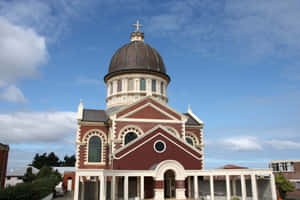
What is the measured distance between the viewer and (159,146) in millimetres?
28734

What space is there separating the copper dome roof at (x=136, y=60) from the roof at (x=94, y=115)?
574 centimetres

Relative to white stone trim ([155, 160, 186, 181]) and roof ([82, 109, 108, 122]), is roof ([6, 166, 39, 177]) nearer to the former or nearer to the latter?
roof ([82, 109, 108, 122])

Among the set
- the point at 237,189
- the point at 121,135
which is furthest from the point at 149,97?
the point at 237,189

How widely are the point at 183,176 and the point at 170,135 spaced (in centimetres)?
450

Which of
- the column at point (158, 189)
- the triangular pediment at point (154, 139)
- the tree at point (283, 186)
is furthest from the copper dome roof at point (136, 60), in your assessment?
the tree at point (283, 186)

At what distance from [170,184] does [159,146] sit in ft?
12.7

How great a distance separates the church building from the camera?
26.3 m

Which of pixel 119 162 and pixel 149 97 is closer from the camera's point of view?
pixel 119 162

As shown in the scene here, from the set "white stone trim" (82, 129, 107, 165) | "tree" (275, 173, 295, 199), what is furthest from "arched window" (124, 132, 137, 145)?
"tree" (275, 173, 295, 199)

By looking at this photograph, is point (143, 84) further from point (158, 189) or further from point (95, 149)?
point (158, 189)

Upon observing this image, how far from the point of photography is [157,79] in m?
40.8

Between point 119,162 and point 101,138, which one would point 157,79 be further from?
point 119,162

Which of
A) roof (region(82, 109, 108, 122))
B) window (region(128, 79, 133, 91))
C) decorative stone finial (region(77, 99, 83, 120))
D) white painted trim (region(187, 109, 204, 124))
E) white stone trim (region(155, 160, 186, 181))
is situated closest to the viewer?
white stone trim (region(155, 160, 186, 181))

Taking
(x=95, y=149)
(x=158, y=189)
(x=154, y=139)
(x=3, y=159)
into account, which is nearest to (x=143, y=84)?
(x=95, y=149)
